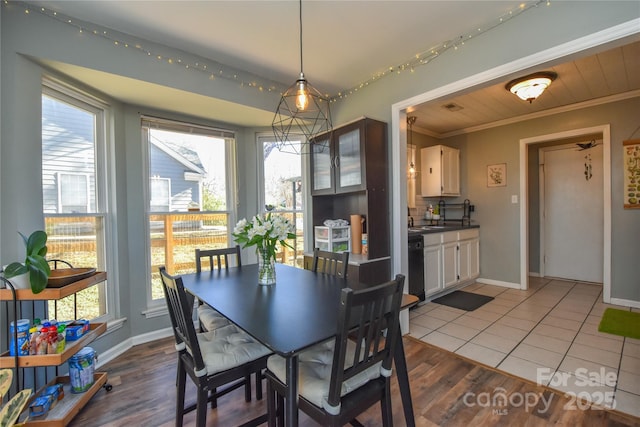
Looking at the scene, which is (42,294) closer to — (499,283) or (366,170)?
(366,170)

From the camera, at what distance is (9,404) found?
0.65 metres

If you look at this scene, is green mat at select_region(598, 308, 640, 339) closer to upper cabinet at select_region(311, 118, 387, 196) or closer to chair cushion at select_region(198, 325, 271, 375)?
upper cabinet at select_region(311, 118, 387, 196)

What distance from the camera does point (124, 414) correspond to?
1.81m

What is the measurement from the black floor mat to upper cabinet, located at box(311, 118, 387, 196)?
6.59 ft

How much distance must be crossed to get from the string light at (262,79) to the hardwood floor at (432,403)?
8.34ft

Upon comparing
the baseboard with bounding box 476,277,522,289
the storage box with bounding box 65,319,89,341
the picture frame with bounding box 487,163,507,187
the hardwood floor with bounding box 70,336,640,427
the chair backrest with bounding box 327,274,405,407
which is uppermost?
the picture frame with bounding box 487,163,507,187

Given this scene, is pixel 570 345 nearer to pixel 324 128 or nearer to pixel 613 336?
pixel 613 336

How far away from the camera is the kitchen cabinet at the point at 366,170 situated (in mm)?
2750

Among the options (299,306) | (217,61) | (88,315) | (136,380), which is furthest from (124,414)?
(217,61)

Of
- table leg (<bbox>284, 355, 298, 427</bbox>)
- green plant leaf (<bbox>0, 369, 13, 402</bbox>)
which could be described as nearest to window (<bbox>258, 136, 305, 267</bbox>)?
table leg (<bbox>284, 355, 298, 427</bbox>)

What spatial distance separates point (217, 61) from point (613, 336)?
4.44m

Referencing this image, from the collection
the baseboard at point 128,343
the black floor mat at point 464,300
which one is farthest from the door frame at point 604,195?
the baseboard at point 128,343

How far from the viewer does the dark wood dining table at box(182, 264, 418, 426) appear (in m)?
1.12

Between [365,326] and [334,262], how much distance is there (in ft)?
3.32
